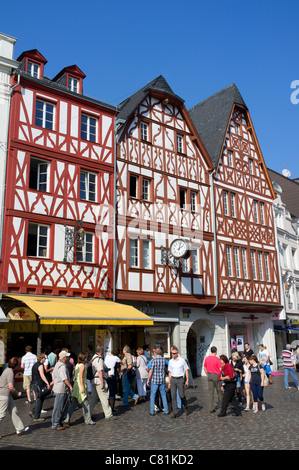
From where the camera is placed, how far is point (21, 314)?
15.5 meters

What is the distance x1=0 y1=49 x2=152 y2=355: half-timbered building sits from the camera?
611 inches

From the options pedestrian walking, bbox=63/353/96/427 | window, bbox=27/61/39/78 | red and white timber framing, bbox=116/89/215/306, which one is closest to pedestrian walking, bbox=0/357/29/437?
pedestrian walking, bbox=63/353/96/427

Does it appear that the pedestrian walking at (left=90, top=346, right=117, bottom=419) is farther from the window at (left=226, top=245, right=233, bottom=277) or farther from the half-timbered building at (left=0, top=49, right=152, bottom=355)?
the window at (left=226, top=245, right=233, bottom=277)

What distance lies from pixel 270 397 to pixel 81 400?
7197 millimetres

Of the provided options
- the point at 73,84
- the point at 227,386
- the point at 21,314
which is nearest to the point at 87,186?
the point at 73,84

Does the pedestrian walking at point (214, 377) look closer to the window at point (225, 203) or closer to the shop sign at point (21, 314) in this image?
the shop sign at point (21, 314)

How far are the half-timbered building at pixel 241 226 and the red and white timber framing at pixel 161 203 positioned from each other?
1249 mm

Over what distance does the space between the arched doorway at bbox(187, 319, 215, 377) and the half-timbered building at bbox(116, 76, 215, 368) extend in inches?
10.8

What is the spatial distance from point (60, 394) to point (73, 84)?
45.6 ft

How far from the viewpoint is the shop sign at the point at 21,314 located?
15.2 metres

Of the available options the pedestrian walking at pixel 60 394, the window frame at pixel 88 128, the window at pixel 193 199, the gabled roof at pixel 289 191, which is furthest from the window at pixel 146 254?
the gabled roof at pixel 289 191

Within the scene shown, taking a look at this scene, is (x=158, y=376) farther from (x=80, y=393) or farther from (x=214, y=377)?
(x=80, y=393)

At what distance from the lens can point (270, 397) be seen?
14422 millimetres

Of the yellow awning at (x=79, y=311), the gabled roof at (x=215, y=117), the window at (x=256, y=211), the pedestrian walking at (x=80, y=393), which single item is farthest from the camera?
the window at (x=256, y=211)
